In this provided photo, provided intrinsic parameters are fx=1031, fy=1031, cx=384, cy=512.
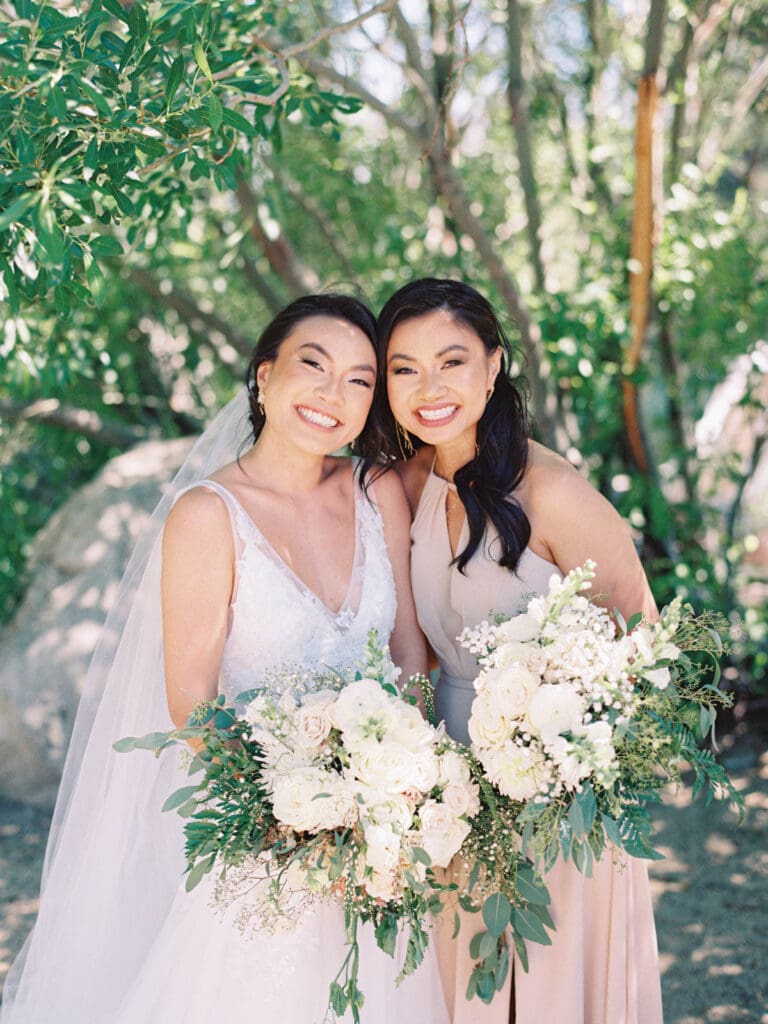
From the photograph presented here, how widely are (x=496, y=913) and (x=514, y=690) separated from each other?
20.6 inches

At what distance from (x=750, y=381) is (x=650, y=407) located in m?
0.89

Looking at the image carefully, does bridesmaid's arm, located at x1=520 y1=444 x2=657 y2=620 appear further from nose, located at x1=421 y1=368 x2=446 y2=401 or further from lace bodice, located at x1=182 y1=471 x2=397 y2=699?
lace bodice, located at x1=182 y1=471 x2=397 y2=699

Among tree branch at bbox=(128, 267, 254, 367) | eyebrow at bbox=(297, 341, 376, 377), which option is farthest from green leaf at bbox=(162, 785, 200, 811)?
tree branch at bbox=(128, 267, 254, 367)

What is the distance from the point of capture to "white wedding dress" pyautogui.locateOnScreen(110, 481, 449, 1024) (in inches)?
100

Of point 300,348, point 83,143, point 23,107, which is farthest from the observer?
point 300,348

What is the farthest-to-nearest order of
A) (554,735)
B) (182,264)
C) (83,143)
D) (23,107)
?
(182,264) < (83,143) < (23,107) < (554,735)

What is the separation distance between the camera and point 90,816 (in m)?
3.04

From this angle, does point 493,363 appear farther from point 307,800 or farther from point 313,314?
point 307,800

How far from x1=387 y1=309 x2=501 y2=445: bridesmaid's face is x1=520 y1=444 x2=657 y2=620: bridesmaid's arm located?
0.95ft

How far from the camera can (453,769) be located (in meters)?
2.22

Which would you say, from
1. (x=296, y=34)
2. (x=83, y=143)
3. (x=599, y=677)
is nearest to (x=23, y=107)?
(x=83, y=143)

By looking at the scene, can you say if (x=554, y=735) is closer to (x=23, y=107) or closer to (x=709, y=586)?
(x=23, y=107)

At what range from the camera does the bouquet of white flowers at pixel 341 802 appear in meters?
2.11

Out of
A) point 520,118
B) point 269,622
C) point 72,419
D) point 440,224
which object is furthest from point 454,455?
point 72,419
